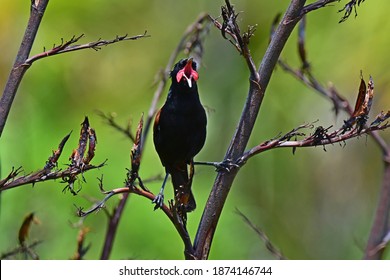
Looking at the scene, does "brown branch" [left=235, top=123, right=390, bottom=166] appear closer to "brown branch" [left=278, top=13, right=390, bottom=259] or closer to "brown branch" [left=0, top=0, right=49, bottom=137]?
"brown branch" [left=0, top=0, right=49, bottom=137]

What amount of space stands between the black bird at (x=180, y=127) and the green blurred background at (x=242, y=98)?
2.85m

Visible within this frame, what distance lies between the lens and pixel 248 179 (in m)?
7.79

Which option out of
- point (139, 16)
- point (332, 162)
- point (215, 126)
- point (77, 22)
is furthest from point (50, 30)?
point (332, 162)

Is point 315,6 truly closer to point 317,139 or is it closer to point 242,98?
point 317,139

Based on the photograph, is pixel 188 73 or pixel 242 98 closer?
pixel 188 73

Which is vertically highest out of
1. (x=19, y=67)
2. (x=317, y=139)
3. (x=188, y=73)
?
(x=188, y=73)

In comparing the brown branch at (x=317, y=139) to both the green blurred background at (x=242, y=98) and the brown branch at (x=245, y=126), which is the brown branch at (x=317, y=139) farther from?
the green blurred background at (x=242, y=98)

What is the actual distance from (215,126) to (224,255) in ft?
5.22

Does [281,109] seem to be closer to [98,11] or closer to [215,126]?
[215,126]

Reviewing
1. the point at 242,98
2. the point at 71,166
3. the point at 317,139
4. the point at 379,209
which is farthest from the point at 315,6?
the point at 242,98

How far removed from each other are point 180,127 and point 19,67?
3.85 feet

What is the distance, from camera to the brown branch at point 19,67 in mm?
2189

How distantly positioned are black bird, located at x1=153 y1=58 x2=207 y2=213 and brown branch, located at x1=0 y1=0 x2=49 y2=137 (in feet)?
3.08

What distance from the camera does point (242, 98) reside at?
24.4 feet
